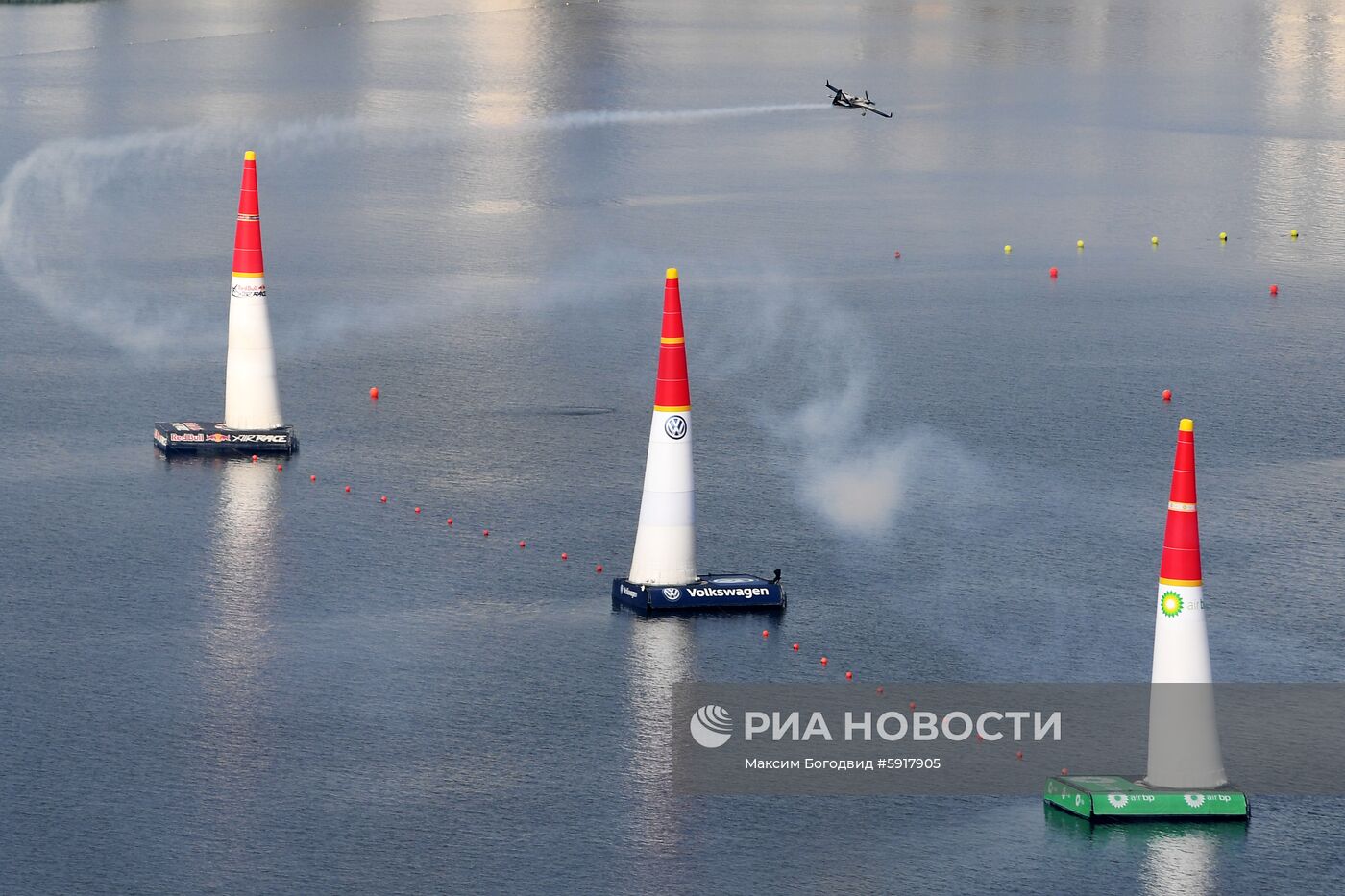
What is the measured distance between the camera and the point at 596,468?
58875 mm

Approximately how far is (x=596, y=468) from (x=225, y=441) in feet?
27.3

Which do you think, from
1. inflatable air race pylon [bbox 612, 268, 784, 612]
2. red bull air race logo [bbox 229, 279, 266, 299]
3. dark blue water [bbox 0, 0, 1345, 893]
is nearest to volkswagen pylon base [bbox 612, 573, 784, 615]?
inflatable air race pylon [bbox 612, 268, 784, 612]

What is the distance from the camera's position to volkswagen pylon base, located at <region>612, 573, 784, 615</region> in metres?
47.4

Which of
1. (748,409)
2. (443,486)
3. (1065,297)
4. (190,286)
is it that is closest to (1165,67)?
(1065,297)

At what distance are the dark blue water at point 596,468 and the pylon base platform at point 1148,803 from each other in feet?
1.03

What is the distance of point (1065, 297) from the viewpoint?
84562 millimetres

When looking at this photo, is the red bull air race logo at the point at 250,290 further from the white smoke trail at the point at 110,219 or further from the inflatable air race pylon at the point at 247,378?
the white smoke trail at the point at 110,219

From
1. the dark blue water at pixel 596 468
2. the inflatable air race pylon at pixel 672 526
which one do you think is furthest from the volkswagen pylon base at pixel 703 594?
the dark blue water at pixel 596 468

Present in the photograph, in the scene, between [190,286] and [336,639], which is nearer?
[336,639]

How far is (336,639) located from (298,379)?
74.8 feet

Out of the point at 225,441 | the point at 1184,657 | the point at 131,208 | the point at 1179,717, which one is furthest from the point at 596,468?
the point at 131,208

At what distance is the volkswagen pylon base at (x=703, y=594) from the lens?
47375 millimetres

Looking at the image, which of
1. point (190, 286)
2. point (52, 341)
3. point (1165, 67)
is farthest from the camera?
point (1165, 67)

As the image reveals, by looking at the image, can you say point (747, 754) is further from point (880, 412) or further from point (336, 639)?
point (880, 412)
